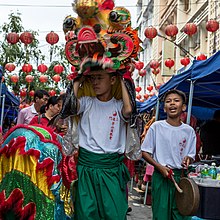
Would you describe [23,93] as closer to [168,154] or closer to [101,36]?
[168,154]

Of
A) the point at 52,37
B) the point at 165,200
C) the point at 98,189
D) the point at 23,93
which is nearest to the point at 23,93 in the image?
→ the point at 23,93

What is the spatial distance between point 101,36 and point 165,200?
5.52 ft

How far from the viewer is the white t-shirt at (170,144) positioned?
13.8ft

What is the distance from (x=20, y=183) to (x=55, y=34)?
377 inches

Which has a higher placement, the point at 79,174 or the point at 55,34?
the point at 55,34

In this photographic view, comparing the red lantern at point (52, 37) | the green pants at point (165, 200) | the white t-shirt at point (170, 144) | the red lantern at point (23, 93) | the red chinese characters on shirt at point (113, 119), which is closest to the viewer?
the red chinese characters on shirt at point (113, 119)

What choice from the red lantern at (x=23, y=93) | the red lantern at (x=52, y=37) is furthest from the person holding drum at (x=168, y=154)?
the red lantern at (x=23, y=93)

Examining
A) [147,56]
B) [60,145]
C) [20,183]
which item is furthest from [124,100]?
[147,56]

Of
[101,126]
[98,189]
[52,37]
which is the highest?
[52,37]

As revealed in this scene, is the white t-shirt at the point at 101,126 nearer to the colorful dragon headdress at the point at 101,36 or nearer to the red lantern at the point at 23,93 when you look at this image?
the colorful dragon headdress at the point at 101,36

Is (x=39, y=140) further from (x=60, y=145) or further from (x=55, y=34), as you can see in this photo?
(x=55, y=34)

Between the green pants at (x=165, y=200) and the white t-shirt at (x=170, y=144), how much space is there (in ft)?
0.41

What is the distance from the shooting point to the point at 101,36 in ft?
10.8

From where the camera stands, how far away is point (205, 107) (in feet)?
32.3
